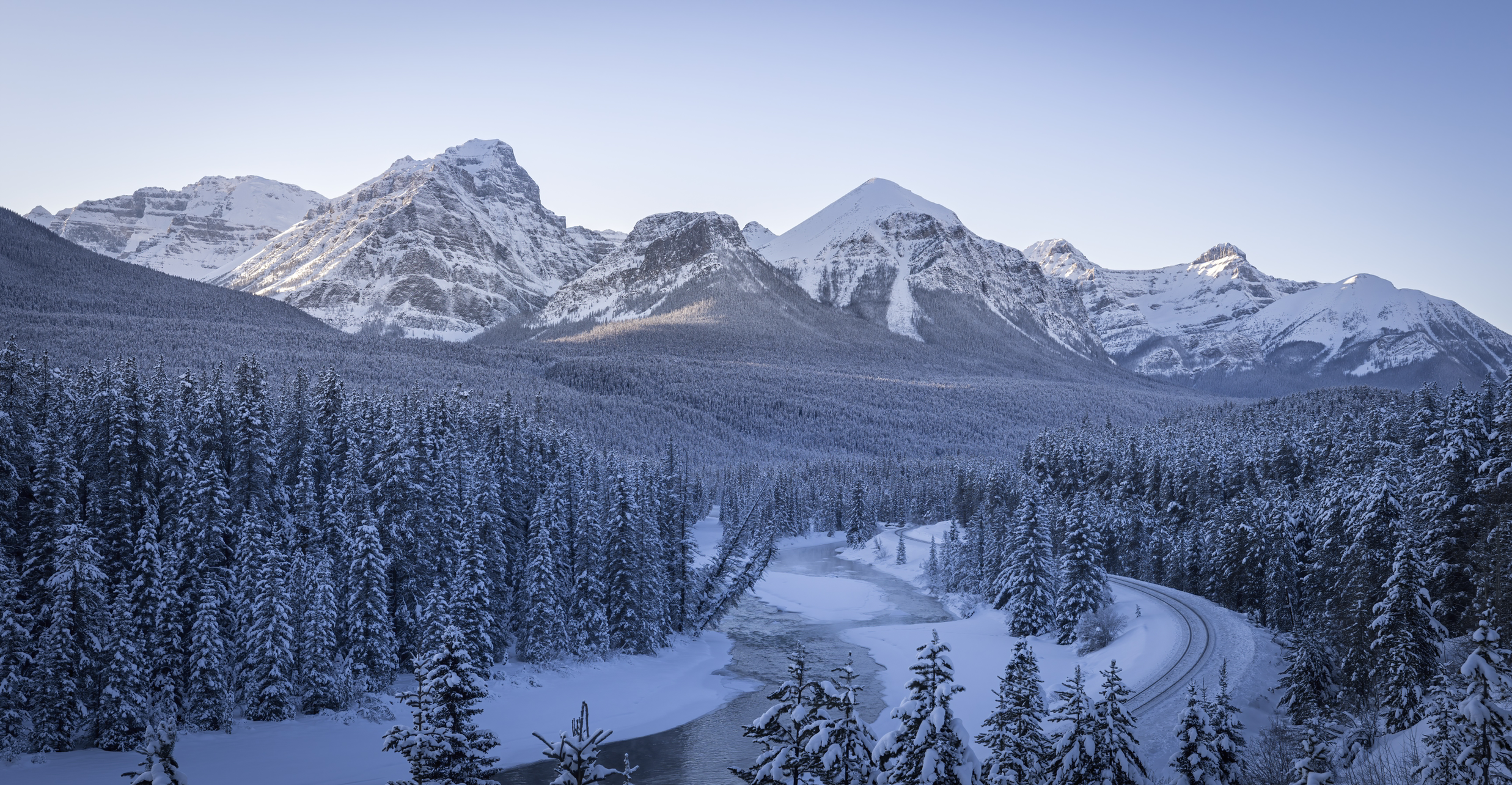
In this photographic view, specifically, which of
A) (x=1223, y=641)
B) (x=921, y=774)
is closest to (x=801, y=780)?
(x=921, y=774)

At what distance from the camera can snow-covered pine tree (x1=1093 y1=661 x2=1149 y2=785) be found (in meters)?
17.5

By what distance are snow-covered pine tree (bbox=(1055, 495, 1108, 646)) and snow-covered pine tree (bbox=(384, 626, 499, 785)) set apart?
143 ft

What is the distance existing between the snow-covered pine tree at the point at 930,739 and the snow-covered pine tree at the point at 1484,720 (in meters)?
8.83

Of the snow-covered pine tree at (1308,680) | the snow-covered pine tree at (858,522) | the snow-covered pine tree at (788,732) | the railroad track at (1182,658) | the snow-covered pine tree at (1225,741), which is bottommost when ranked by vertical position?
the snow-covered pine tree at (858,522)

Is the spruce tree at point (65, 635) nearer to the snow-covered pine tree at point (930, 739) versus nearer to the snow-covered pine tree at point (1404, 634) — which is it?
the snow-covered pine tree at point (930, 739)

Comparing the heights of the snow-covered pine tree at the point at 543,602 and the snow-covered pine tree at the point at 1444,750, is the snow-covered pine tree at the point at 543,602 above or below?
below

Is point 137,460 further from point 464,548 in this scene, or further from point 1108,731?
point 1108,731

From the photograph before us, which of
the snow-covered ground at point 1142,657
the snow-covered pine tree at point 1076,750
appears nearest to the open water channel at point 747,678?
the snow-covered ground at point 1142,657

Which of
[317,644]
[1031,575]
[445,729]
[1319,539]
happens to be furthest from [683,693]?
[1319,539]

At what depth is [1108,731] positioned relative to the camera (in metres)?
17.8

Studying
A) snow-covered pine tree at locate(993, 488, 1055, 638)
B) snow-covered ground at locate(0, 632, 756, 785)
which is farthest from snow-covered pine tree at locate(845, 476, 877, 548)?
snow-covered ground at locate(0, 632, 756, 785)

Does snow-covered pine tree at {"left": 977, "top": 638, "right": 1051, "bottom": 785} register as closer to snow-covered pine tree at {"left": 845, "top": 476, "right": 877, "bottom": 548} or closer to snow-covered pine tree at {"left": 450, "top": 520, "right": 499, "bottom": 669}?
snow-covered pine tree at {"left": 450, "top": 520, "right": 499, "bottom": 669}

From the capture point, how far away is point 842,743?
15078 millimetres

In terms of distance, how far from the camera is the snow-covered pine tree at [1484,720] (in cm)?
1522
